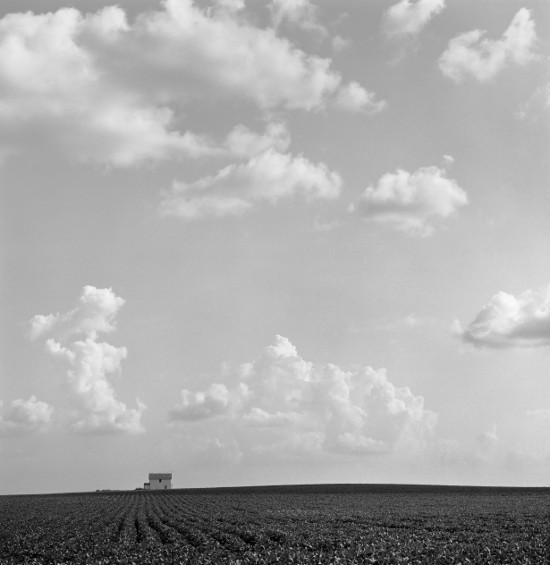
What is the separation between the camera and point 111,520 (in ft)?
188

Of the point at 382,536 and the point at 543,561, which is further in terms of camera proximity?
the point at 382,536

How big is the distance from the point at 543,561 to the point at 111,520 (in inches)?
1602

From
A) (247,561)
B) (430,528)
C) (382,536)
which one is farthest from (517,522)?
(247,561)

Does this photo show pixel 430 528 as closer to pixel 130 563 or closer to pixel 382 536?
pixel 382 536

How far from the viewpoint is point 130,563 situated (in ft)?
98.6

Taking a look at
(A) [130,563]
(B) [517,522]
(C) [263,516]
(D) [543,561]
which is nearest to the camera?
(D) [543,561]

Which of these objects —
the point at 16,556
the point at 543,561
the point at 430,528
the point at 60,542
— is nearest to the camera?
the point at 543,561

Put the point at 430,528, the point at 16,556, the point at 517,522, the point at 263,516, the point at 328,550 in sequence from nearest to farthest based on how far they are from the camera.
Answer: the point at 328,550 → the point at 16,556 → the point at 430,528 → the point at 517,522 → the point at 263,516

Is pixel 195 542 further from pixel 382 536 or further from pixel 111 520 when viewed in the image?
pixel 111 520

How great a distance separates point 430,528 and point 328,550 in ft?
43.8

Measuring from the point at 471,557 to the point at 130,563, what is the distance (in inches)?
590

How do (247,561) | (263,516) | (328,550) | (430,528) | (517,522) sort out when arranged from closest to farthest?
(247,561), (328,550), (430,528), (517,522), (263,516)

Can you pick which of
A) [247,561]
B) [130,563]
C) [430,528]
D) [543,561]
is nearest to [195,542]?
[130,563]

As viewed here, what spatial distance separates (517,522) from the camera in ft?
152
